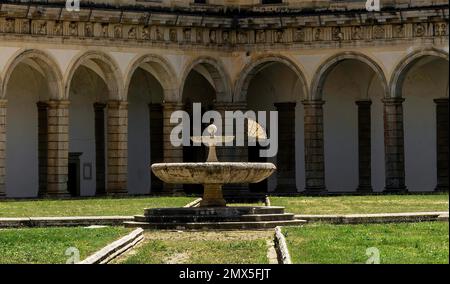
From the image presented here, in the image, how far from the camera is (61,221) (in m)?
35.9

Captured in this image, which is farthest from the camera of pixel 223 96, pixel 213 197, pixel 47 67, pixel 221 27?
pixel 223 96

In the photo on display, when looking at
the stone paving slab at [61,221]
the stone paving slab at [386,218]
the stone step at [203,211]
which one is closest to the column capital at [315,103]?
the stone paving slab at [386,218]

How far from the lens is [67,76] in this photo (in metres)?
52.9

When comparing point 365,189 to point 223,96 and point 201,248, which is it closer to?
point 223,96

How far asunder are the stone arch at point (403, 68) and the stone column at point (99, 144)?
1051 centimetres

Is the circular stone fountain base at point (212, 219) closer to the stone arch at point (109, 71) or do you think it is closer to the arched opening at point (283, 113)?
the stone arch at point (109, 71)

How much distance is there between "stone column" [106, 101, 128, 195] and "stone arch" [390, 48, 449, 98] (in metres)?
9.18

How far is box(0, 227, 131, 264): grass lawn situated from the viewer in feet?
87.4

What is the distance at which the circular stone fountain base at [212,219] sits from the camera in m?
34.9

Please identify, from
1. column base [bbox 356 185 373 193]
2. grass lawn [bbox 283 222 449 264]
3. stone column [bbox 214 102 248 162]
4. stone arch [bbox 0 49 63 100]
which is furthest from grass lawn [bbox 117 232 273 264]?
column base [bbox 356 185 373 193]

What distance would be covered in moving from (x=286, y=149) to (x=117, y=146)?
714cm

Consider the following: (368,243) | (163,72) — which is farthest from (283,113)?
(368,243)
